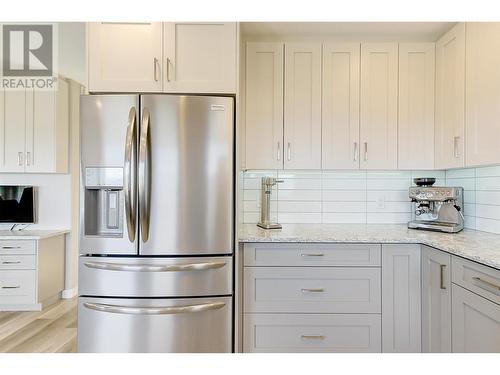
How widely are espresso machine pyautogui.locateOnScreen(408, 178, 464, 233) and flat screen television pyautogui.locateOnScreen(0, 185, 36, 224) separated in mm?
3899

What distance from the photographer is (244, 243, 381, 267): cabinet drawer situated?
2.05 meters

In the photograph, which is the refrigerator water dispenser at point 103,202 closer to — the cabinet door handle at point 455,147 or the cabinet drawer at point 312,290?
the cabinet drawer at point 312,290

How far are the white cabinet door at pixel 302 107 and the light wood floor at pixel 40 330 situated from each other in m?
2.26

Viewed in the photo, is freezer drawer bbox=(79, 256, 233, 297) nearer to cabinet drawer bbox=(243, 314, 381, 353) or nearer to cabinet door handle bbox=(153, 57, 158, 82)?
cabinet drawer bbox=(243, 314, 381, 353)

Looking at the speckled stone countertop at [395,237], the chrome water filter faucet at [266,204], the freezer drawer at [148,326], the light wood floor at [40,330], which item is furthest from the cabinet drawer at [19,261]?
the chrome water filter faucet at [266,204]

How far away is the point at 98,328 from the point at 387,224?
7.26ft

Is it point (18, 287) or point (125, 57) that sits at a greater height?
point (125, 57)

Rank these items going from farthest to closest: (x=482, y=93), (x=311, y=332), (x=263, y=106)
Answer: (x=263, y=106), (x=311, y=332), (x=482, y=93)

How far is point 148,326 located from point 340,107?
195 centimetres

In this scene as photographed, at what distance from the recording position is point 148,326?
1.85 m

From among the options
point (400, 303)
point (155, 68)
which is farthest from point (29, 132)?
point (400, 303)

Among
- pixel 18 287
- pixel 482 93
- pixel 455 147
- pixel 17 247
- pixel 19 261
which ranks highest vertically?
pixel 482 93

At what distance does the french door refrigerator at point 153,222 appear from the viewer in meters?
1.85
